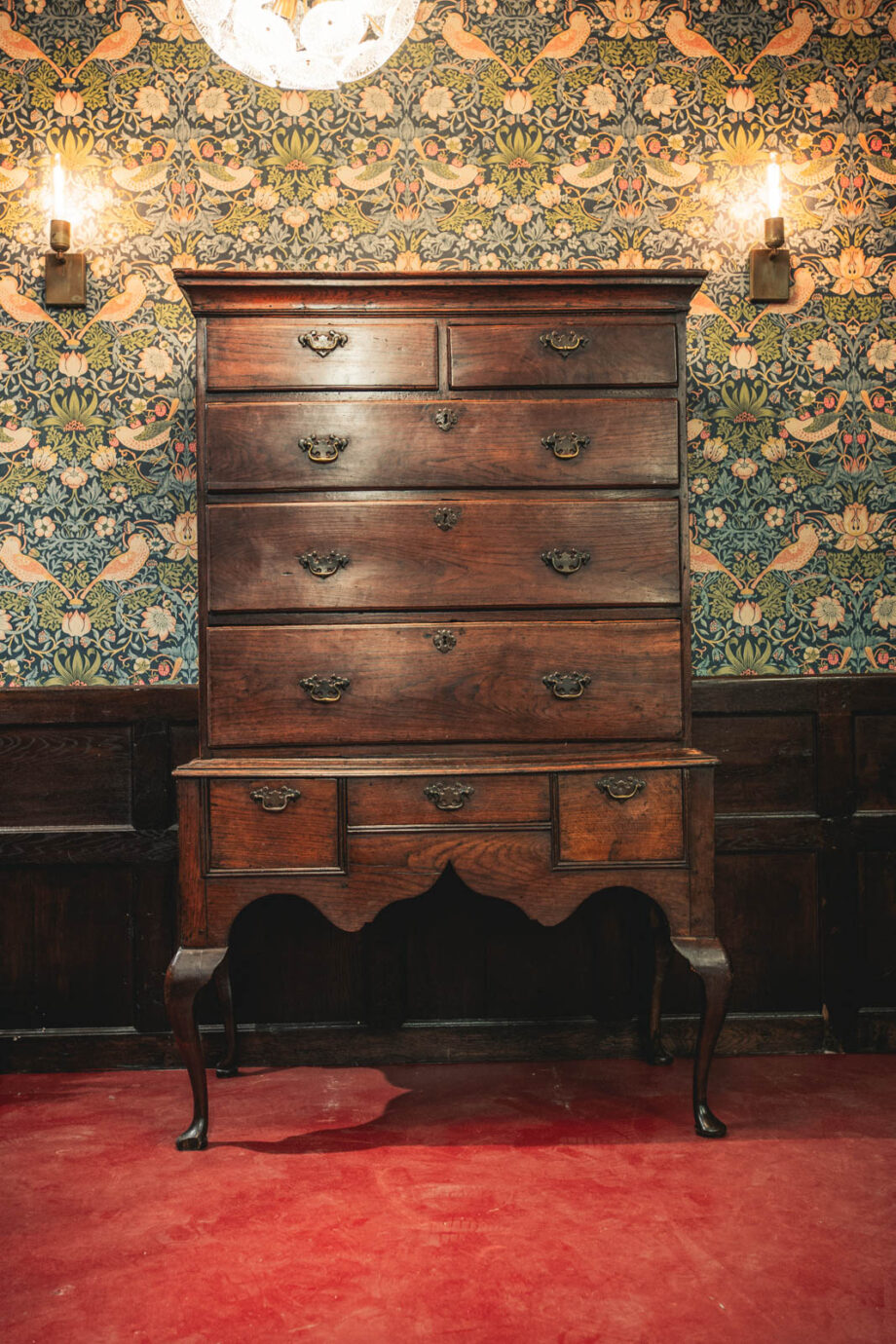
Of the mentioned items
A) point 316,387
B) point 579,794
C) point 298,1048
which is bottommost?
point 298,1048

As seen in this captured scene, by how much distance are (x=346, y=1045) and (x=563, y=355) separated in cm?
202

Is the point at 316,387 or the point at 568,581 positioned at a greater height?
the point at 316,387

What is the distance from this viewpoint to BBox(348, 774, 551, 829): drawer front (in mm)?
2281

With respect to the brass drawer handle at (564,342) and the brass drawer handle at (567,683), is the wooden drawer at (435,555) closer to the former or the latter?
the brass drawer handle at (567,683)

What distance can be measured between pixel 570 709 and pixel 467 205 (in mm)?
1656

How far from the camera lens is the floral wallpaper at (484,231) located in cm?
295

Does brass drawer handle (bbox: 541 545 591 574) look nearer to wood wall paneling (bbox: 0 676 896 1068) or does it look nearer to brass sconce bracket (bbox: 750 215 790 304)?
wood wall paneling (bbox: 0 676 896 1068)

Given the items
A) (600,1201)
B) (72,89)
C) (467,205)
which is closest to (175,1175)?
(600,1201)

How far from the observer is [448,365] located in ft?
7.73

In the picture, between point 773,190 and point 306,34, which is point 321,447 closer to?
point 306,34

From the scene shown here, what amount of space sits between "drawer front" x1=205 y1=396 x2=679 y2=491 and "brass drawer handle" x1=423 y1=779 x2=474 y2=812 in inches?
28.1

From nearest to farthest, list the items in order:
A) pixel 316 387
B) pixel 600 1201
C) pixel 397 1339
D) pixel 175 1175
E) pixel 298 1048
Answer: pixel 397 1339 → pixel 600 1201 → pixel 175 1175 → pixel 316 387 → pixel 298 1048

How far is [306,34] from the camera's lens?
254 cm

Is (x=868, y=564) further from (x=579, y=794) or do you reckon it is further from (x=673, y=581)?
(x=579, y=794)
